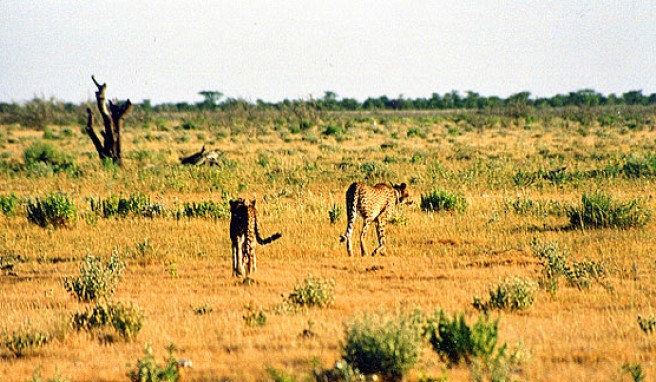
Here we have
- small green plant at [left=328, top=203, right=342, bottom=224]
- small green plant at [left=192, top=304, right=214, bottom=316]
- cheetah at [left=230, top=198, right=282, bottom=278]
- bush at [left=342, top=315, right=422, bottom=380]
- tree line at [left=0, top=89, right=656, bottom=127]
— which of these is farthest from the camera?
tree line at [left=0, top=89, right=656, bottom=127]

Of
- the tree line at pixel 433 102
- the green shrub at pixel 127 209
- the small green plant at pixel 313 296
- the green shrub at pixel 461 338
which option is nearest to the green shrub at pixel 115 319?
the small green plant at pixel 313 296

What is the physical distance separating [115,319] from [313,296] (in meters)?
2.48

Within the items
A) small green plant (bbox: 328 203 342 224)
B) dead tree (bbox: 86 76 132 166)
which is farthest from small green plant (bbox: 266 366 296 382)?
dead tree (bbox: 86 76 132 166)

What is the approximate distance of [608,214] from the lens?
1549cm

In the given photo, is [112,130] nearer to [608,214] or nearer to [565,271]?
[608,214]

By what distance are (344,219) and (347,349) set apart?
10858 mm

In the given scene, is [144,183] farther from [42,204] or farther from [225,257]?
[225,257]

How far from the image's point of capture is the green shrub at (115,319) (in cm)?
848

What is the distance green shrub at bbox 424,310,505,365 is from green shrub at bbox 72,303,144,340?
3.32 meters

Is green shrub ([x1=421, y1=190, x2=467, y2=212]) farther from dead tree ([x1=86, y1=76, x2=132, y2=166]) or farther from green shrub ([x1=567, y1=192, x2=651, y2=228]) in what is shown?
dead tree ([x1=86, y1=76, x2=132, y2=166])

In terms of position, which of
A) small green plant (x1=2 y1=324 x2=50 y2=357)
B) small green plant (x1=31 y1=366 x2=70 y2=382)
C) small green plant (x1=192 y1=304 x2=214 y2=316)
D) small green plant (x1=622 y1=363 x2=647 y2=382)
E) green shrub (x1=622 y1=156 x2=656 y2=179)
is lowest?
small green plant (x1=192 y1=304 x2=214 y2=316)

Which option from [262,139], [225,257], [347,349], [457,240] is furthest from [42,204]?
[262,139]

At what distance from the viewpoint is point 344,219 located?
17500mm

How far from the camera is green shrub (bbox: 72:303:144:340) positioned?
334 inches
